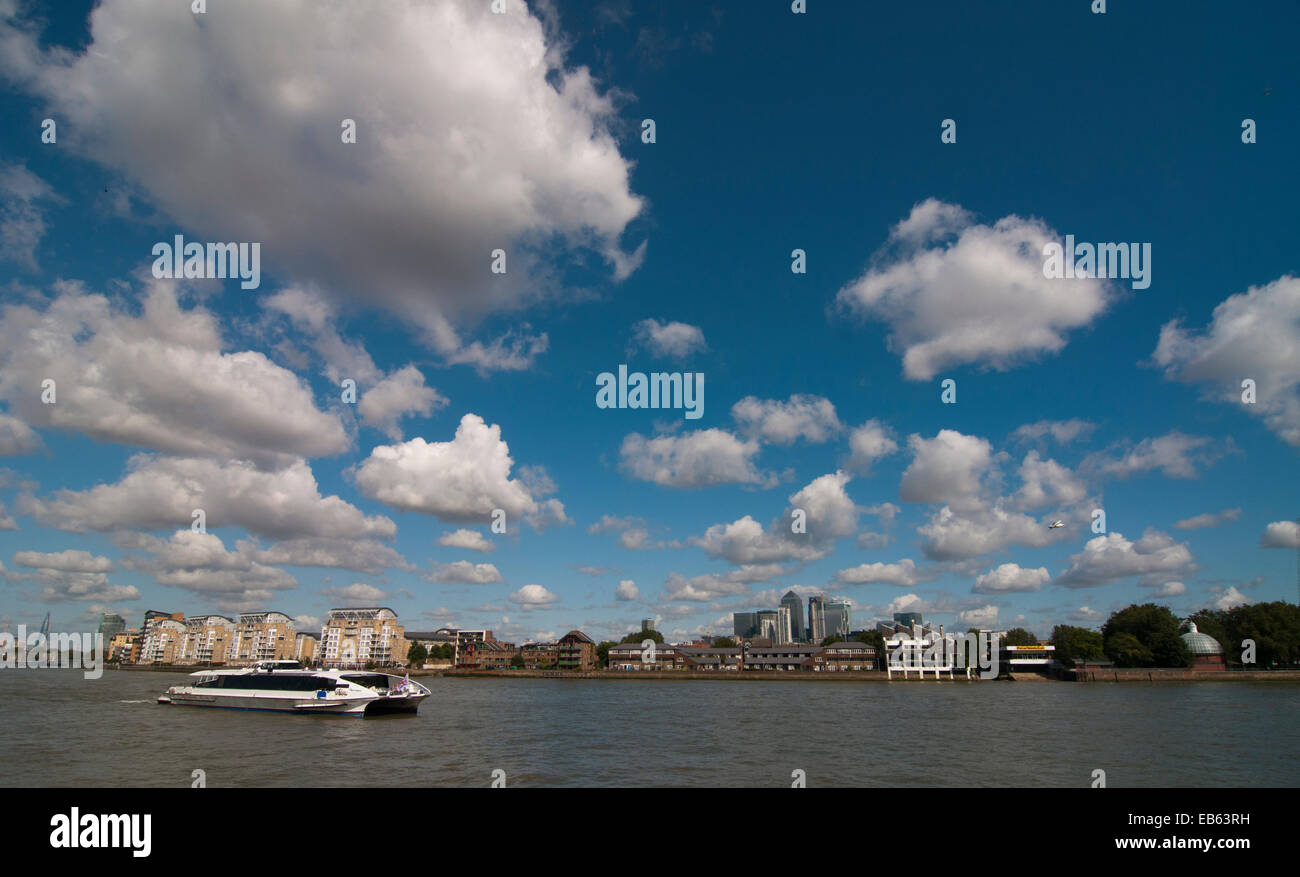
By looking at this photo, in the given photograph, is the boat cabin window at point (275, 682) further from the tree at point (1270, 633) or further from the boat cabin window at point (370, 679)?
the tree at point (1270, 633)

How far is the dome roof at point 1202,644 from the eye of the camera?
141875 millimetres

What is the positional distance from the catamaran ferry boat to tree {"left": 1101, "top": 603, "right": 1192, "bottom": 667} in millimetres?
143533

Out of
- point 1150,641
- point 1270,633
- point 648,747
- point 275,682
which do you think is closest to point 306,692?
point 275,682

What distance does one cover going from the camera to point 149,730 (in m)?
47.5

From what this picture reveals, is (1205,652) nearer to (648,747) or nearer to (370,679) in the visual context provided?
(648,747)

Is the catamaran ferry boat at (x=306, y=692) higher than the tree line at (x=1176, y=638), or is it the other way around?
the catamaran ferry boat at (x=306, y=692)

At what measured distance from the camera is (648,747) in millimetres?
39188

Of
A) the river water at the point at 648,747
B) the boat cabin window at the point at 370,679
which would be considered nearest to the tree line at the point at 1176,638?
the river water at the point at 648,747

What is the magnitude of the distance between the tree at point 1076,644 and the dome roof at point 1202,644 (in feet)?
52.1

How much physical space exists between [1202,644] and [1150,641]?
1022 cm
